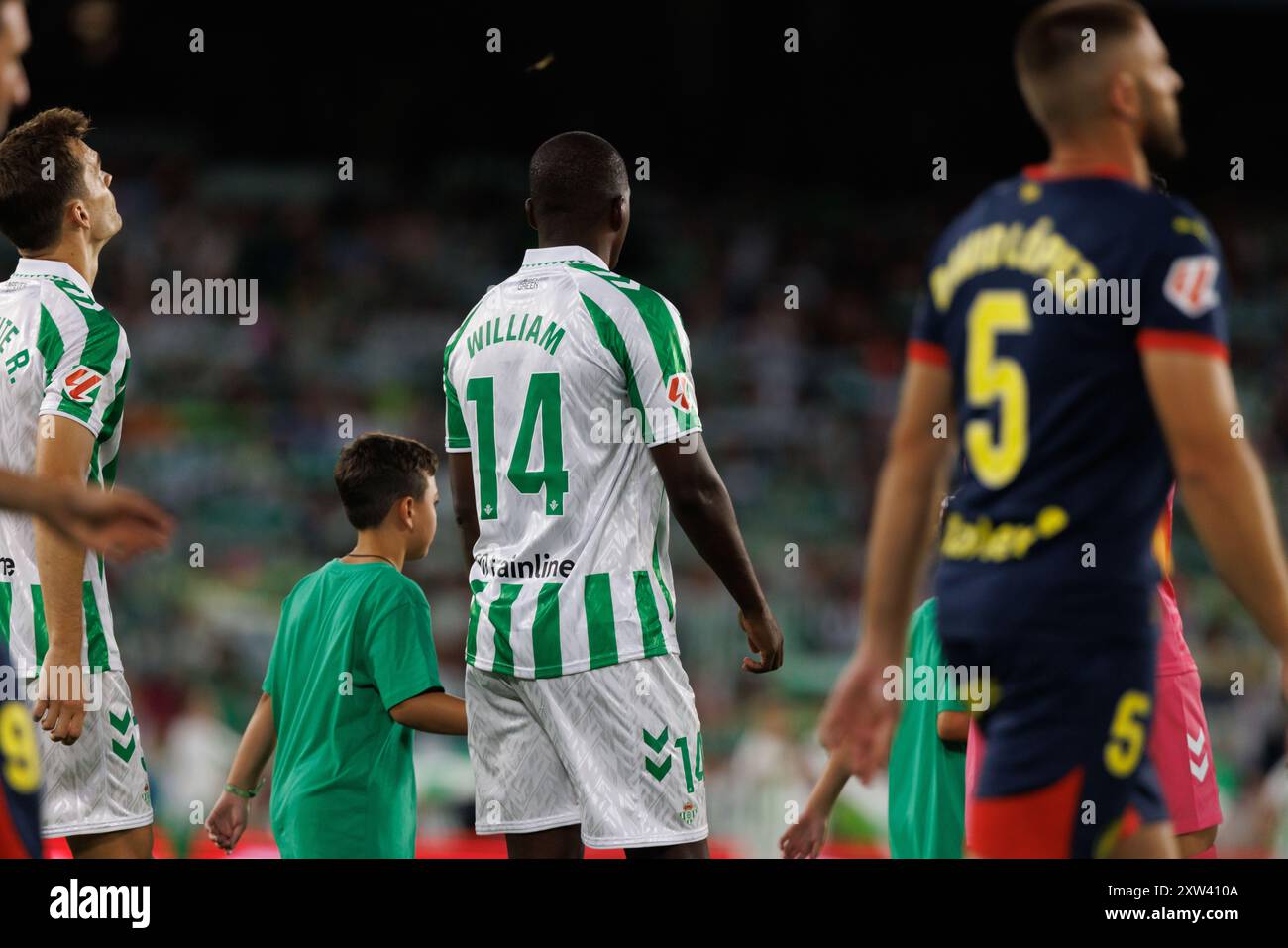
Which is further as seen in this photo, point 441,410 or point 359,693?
point 441,410

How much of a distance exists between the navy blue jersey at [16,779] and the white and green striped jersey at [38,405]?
4.56ft

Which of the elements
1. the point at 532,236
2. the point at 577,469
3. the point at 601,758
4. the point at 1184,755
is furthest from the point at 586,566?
the point at 532,236

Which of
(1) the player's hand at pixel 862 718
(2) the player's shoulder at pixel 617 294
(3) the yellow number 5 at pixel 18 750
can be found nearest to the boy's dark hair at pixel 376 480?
(2) the player's shoulder at pixel 617 294

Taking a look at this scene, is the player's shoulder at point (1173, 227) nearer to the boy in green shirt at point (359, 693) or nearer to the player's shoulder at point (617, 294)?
the player's shoulder at point (617, 294)

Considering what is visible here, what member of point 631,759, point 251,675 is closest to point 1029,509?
point 631,759

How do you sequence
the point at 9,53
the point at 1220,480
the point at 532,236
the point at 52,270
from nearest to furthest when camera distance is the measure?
the point at 1220,480 < the point at 9,53 < the point at 52,270 < the point at 532,236

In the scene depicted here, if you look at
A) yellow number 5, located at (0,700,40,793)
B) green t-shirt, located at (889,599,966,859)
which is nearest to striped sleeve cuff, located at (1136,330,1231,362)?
green t-shirt, located at (889,599,966,859)

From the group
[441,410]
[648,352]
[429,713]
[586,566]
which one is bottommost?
[429,713]

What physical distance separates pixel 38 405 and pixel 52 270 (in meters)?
0.42

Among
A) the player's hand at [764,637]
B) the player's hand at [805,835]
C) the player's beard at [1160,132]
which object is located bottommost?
the player's hand at [805,835]

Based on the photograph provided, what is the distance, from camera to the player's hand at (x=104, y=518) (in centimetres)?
254

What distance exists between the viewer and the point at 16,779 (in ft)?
9.43

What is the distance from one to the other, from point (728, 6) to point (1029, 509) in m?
13.7

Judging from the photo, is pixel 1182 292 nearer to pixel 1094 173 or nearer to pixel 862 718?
pixel 1094 173
